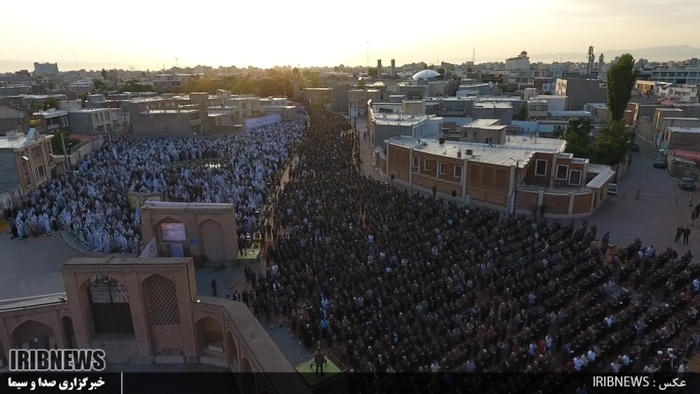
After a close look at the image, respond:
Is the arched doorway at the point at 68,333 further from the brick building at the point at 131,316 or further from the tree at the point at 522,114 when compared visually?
the tree at the point at 522,114

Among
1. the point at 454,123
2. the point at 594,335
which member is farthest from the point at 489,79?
the point at 594,335

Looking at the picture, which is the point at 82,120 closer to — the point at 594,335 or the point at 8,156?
the point at 8,156

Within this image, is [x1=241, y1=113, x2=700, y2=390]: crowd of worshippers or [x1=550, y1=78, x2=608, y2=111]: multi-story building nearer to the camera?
[x1=241, y1=113, x2=700, y2=390]: crowd of worshippers

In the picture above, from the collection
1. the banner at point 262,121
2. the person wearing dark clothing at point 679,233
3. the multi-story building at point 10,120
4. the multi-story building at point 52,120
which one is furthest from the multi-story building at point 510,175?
the multi-story building at point 10,120

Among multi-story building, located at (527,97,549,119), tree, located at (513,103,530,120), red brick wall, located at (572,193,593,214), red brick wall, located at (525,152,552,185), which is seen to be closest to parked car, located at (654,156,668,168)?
tree, located at (513,103,530,120)

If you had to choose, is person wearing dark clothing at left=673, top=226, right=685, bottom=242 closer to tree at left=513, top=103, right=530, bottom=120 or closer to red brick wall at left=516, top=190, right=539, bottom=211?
red brick wall at left=516, top=190, right=539, bottom=211

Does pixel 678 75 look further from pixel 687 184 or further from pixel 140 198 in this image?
pixel 140 198
